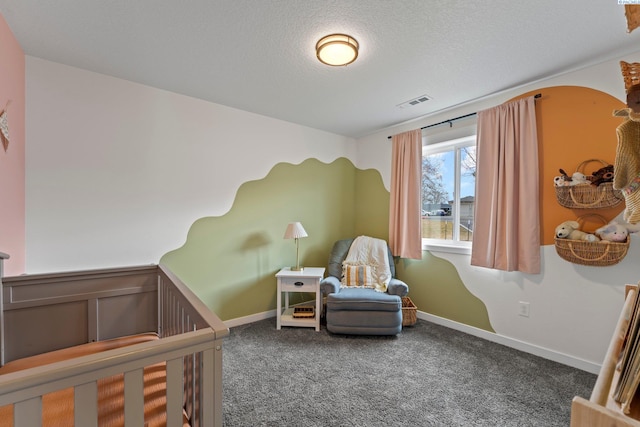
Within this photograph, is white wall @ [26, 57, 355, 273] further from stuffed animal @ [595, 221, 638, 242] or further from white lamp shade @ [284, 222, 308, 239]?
stuffed animal @ [595, 221, 638, 242]

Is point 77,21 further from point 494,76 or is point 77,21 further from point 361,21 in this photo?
point 494,76

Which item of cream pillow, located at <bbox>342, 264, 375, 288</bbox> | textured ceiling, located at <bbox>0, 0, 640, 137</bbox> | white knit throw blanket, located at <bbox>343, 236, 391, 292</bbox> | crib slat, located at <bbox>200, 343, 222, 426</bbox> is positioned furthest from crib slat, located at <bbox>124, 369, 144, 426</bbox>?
white knit throw blanket, located at <bbox>343, 236, 391, 292</bbox>

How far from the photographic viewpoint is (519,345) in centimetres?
238

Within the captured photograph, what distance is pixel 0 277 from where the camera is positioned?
54.6 inches

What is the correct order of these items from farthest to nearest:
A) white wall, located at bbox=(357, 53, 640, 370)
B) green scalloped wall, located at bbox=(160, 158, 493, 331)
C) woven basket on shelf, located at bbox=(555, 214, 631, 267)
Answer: green scalloped wall, located at bbox=(160, 158, 493, 331)
white wall, located at bbox=(357, 53, 640, 370)
woven basket on shelf, located at bbox=(555, 214, 631, 267)

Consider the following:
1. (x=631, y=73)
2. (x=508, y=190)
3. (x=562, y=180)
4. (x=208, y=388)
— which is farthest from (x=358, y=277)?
(x=631, y=73)

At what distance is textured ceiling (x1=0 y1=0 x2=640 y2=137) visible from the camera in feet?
4.82

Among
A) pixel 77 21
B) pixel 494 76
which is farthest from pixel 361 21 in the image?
pixel 77 21

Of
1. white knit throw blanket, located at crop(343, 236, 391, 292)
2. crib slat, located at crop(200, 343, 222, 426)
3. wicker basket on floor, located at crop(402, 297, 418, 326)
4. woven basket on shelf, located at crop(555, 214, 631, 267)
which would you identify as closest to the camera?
crib slat, located at crop(200, 343, 222, 426)

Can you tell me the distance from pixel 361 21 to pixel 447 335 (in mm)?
Answer: 2751

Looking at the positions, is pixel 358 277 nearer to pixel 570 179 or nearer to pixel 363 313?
pixel 363 313

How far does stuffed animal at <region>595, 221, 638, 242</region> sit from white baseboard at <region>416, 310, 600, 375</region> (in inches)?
36.9

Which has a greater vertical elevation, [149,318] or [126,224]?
[126,224]

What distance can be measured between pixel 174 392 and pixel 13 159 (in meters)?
1.95
